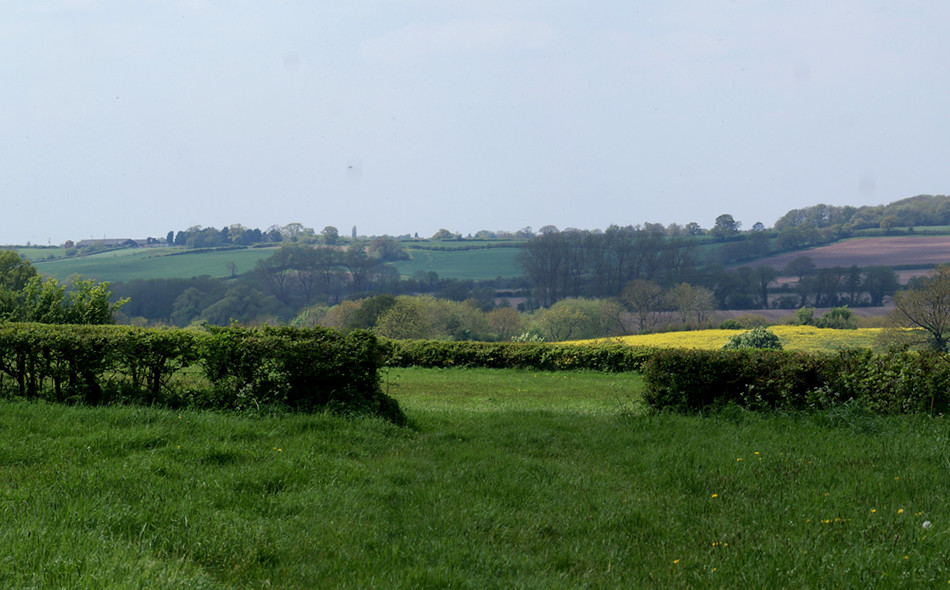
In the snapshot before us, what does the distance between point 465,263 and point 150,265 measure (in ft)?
213

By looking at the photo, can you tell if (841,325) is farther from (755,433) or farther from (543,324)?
(755,433)

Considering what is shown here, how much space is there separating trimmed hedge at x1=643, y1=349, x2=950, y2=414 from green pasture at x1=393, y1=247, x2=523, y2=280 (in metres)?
119

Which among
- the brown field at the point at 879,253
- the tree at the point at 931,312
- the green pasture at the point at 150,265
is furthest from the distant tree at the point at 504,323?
the green pasture at the point at 150,265

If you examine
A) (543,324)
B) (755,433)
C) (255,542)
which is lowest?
(543,324)

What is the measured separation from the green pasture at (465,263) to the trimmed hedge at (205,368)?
120 metres

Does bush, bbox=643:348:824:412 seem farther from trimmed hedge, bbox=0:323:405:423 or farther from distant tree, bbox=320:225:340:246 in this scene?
distant tree, bbox=320:225:340:246

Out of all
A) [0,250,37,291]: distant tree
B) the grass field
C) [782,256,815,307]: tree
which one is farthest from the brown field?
[0,250,37,291]: distant tree

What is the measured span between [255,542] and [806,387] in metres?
7.58

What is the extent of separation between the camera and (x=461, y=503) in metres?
5.03

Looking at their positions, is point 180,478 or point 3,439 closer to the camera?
point 180,478

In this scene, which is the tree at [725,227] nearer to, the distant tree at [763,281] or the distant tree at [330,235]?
the distant tree at [763,281]

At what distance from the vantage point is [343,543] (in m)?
4.05

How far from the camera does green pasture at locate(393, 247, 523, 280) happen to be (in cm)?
13400

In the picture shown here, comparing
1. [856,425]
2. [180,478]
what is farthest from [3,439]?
[856,425]
